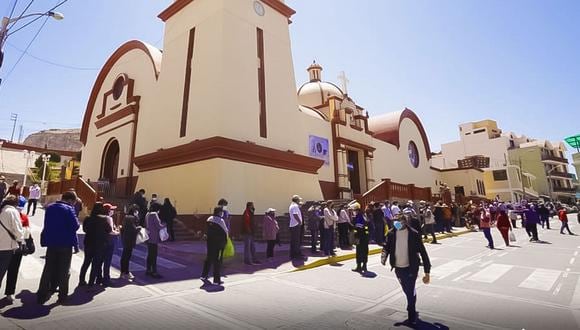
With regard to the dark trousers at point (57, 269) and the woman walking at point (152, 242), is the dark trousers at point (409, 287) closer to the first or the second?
the woman walking at point (152, 242)

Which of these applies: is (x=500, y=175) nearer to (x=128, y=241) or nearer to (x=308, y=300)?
(x=308, y=300)

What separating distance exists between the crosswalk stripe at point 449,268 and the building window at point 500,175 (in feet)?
142

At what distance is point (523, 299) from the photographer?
5543 mm

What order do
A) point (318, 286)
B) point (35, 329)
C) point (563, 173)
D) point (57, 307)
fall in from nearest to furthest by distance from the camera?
1. point (35, 329)
2. point (57, 307)
3. point (318, 286)
4. point (563, 173)

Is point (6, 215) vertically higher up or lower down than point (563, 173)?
lower down

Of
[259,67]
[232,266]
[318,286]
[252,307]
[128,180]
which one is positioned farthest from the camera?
[128,180]

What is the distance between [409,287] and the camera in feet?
14.8

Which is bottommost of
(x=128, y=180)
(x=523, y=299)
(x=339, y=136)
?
(x=523, y=299)

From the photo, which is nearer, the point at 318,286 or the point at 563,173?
the point at 318,286

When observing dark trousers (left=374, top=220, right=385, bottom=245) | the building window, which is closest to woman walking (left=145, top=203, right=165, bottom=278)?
dark trousers (left=374, top=220, right=385, bottom=245)

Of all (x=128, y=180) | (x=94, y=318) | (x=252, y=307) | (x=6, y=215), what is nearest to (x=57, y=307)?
(x=94, y=318)

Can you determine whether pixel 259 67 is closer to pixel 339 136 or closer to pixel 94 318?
pixel 339 136

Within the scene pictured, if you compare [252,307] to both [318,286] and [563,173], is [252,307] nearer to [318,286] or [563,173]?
[318,286]

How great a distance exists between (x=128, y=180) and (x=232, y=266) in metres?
14.1
